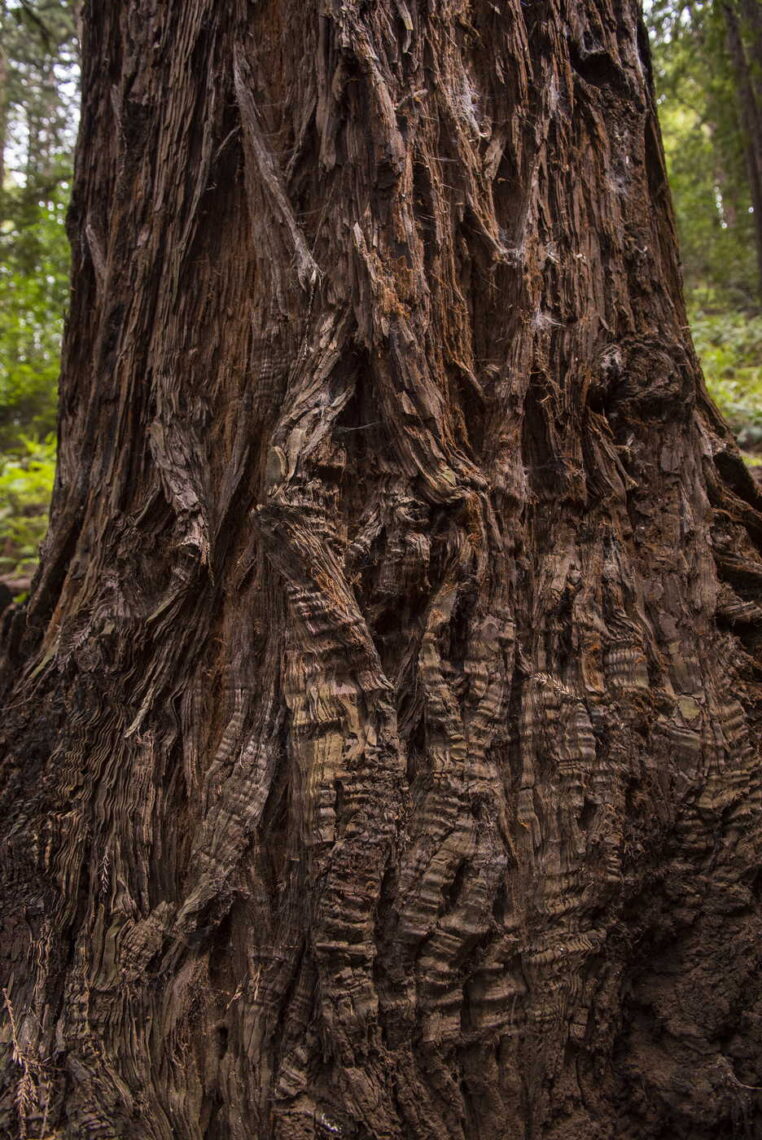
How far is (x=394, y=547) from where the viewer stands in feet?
6.68

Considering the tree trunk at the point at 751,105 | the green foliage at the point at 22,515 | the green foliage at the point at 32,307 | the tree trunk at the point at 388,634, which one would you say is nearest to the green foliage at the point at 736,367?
the tree trunk at the point at 751,105

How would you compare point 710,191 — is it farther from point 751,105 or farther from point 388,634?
point 388,634

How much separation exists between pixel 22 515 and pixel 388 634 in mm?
7042

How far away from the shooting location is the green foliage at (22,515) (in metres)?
7.18

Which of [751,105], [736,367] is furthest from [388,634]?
[751,105]

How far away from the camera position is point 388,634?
80.9 inches

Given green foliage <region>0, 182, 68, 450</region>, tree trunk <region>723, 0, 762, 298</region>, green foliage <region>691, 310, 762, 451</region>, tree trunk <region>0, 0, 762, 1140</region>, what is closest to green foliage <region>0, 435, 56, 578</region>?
green foliage <region>0, 182, 68, 450</region>

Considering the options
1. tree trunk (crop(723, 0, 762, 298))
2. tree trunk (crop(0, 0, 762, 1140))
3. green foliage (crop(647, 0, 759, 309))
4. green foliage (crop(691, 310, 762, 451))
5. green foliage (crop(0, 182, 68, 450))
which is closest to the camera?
tree trunk (crop(0, 0, 762, 1140))

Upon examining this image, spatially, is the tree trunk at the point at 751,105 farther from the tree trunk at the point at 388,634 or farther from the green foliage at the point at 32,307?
the green foliage at the point at 32,307

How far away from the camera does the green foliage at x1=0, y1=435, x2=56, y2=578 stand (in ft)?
23.6

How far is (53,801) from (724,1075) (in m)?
1.85

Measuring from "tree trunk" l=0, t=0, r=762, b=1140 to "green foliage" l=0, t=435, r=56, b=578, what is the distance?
481 cm

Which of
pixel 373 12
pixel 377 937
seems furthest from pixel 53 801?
pixel 373 12

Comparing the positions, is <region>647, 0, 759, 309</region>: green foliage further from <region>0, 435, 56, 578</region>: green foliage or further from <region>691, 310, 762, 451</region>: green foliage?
<region>0, 435, 56, 578</region>: green foliage
